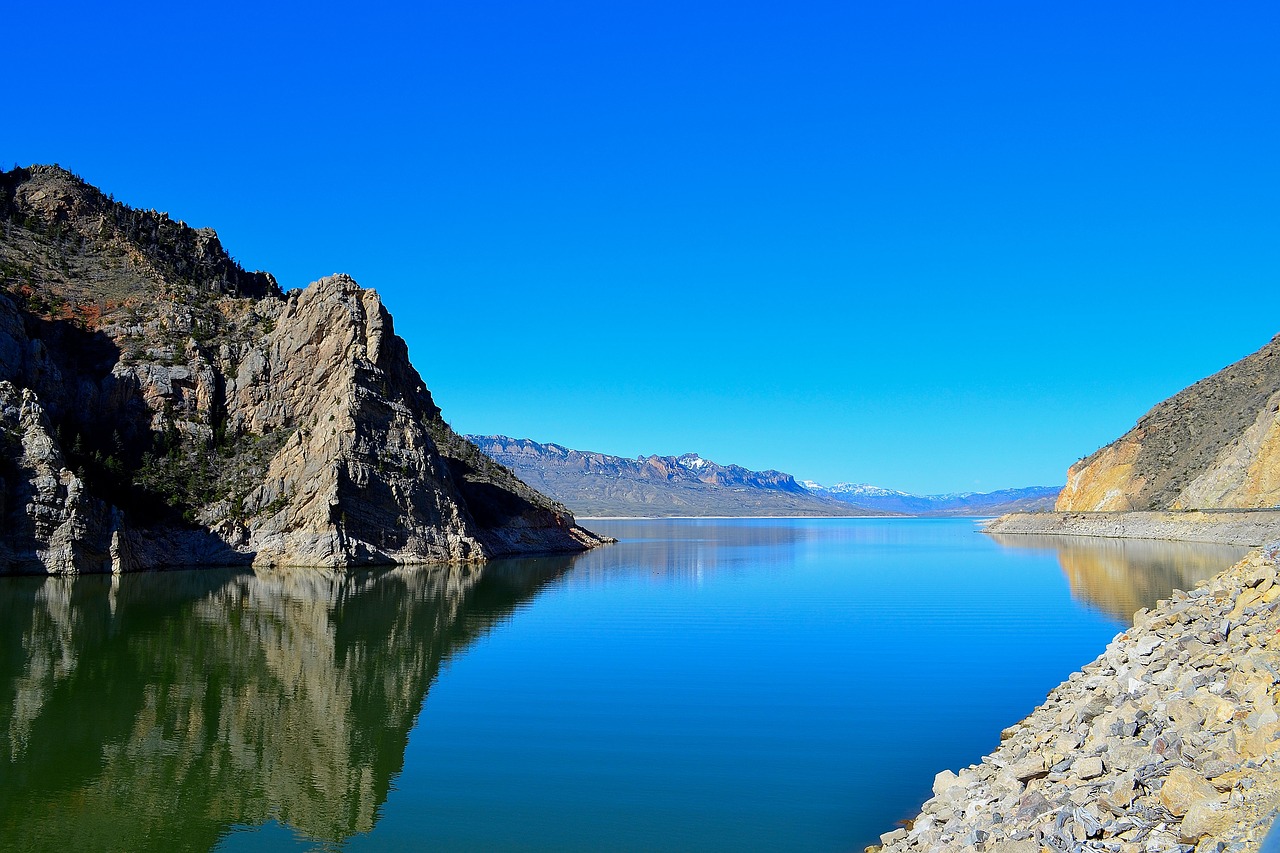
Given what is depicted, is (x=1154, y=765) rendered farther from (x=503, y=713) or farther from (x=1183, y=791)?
(x=503, y=713)

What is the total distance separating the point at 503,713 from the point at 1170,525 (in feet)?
297

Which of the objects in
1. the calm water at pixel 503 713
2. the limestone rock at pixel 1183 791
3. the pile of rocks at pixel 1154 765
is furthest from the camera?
the calm water at pixel 503 713

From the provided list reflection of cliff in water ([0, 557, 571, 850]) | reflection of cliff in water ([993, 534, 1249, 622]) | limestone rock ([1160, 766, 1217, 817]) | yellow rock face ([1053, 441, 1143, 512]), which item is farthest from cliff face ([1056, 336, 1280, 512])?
limestone rock ([1160, 766, 1217, 817])

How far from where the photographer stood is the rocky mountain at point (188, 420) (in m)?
57.1

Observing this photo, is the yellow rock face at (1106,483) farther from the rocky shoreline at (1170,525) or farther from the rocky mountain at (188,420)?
the rocky mountain at (188,420)

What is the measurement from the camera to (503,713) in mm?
20719

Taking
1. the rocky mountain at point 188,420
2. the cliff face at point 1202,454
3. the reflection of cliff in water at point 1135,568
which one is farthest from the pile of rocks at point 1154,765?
the cliff face at point 1202,454

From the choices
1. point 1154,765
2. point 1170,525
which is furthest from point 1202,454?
point 1154,765

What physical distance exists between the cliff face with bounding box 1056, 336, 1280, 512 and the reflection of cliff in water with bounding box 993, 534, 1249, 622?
9571 millimetres

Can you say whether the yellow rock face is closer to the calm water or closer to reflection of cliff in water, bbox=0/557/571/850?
the calm water

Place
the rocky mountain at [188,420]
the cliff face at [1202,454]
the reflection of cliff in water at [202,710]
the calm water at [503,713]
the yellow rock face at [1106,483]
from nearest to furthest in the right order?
the calm water at [503,713] < the reflection of cliff in water at [202,710] < the rocky mountain at [188,420] < the cliff face at [1202,454] < the yellow rock face at [1106,483]

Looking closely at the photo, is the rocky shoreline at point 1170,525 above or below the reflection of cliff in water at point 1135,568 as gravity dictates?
above

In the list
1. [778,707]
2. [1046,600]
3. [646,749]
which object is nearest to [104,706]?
[646,749]

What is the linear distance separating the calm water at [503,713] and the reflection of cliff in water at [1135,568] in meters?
0.56
